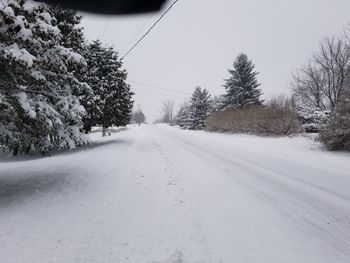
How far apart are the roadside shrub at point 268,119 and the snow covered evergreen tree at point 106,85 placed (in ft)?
32.9

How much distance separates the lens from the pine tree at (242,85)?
38.4 meters

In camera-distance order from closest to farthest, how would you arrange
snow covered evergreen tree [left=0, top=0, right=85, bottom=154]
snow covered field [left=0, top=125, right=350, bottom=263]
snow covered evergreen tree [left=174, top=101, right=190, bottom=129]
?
snow covered field [left=0, top=125, right=350, bottom=263], snow covered evergreen tree [left=0, top=0, right=85, bottom=154], snow covered evergreen tree [left=174, top=101, right=190, bottom=129]

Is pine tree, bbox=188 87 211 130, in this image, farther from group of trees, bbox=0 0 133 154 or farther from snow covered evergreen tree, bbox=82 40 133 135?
group of trees, bbox=0 0 133 154

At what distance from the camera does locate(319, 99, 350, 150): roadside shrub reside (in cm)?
1223

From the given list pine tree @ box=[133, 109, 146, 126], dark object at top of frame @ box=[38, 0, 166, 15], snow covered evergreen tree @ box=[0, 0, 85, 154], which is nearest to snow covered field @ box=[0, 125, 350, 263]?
snow covered evergreen tree @ box=[0, 0, 85, 154]

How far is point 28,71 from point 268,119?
18875 millimetres

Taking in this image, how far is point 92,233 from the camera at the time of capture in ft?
14.3

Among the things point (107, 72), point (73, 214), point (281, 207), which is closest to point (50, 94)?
point (73, 214)

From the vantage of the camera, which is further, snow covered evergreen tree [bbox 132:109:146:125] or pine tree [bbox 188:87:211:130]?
snow covered evergreen tree [bbox 132:109:146:125]

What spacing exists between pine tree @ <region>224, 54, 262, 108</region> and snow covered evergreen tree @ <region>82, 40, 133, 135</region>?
1944cm

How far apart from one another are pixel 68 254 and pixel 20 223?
1652mm

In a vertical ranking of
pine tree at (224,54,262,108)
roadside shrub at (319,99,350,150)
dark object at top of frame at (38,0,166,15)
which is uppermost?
pine tree at (224,54,262,108)

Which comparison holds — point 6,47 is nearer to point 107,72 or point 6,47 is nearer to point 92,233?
point 92,233

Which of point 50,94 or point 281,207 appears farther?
point 50,94
